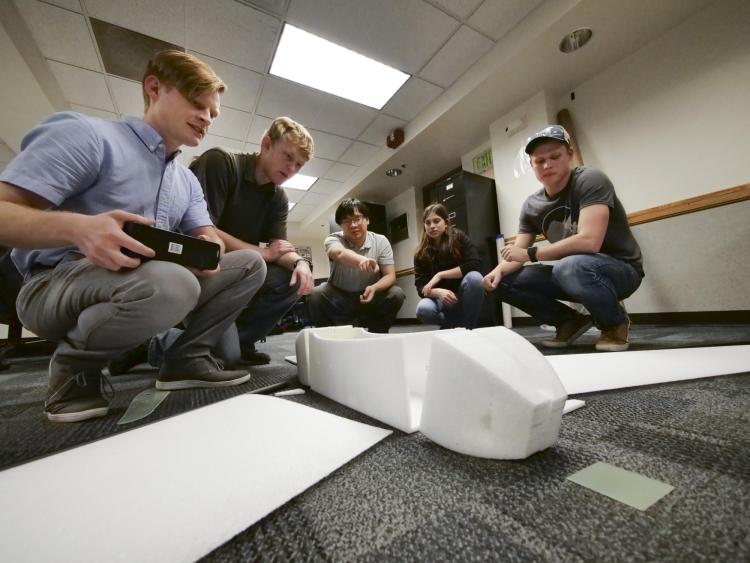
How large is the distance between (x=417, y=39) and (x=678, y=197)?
192 centimetres

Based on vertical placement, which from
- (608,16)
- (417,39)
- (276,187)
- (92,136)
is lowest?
(92,136)

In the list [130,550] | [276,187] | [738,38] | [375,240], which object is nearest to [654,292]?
[738,38]

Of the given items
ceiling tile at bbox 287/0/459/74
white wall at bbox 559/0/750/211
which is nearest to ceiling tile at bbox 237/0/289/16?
ceiling tile at bbox 287/0/459/74

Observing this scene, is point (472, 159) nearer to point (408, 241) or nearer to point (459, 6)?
point (408, 241)

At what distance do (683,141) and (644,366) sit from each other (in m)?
1.95

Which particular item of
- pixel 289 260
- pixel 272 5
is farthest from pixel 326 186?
pixel 289 260

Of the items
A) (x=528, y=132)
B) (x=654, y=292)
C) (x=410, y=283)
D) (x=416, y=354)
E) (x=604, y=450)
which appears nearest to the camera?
(x=604, y=450)

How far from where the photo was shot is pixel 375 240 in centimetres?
189

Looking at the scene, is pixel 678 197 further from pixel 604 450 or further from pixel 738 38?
pixel 604 450

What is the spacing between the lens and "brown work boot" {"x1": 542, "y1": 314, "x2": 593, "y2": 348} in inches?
52.7

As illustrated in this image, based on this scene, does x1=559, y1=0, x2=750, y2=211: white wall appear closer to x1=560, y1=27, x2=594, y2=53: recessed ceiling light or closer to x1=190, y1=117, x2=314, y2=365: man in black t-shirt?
x1=560, y1=27, x2=594, y2=53: recessed ceiling light

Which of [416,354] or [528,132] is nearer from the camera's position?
[416,354]

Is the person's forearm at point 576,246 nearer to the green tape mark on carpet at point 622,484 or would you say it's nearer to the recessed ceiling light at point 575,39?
the green tape mark on carpet at point 622,484

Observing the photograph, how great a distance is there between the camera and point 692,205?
181 centimetres
